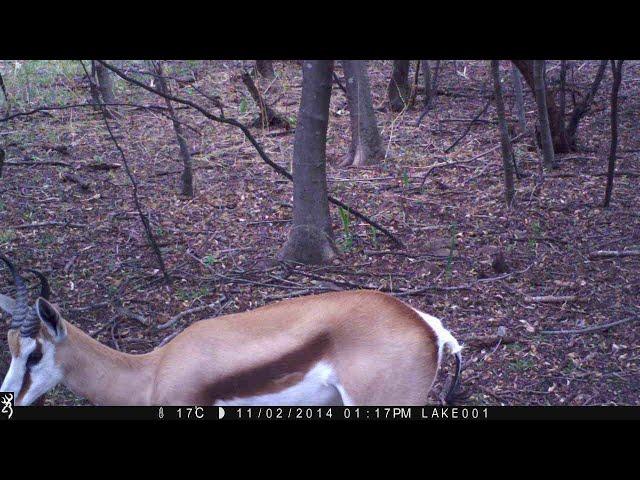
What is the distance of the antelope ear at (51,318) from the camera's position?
3361mm

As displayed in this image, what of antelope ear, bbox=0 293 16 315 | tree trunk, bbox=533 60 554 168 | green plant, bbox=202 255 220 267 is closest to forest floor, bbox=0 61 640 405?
green plant, bbox=202 255 220 267

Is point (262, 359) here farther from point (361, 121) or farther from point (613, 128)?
point (361, 121)

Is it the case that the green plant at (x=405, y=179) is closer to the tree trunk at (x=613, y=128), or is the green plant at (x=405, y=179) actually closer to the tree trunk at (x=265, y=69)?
the tree trunk at (x=613, y=128)

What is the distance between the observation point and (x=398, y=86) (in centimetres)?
1017

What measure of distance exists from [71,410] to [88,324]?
4.49ft

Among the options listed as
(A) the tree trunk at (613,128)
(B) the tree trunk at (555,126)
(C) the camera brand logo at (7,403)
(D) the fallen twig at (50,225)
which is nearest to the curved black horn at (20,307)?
(C) the camera brand logo at (7,403)

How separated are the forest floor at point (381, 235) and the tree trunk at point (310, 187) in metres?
0.17

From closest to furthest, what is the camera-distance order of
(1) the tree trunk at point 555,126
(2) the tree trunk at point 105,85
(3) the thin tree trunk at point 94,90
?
1. (3) the thin tree trunk at point 94,90
2. (1) the tree trunk at point 555,126
3. (2) the tree trunk at point 105,85

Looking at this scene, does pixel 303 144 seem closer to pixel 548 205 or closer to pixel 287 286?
pixel 287 286

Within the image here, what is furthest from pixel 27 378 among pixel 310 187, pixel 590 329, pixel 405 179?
pixel 405 179

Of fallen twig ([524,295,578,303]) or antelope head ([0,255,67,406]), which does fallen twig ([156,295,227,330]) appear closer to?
antelope head ([0,255,67,406])

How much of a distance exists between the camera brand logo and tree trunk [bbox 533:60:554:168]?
5783 mm

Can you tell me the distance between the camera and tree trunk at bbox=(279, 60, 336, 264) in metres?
5.85

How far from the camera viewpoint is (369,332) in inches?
133
